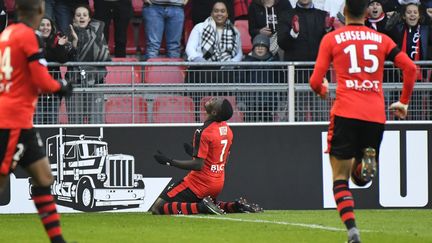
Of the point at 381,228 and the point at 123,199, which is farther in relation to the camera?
the point at 123,199

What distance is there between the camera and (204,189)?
15.7m

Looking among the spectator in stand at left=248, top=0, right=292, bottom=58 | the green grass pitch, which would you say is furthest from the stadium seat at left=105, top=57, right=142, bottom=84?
the spectator in stand at left=248, top=0, right=292, bottom=58

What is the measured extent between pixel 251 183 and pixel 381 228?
16.0ft

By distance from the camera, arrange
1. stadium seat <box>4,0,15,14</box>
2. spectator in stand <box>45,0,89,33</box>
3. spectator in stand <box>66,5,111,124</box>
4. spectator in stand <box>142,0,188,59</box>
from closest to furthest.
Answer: spectator in stand <box>66,5,111,124</box>, spectator in stand <box>45,0,89,33</box>, spectator in stand <box>142,0,188,59</box>, stadium seat <box>4,0,15,14</box>

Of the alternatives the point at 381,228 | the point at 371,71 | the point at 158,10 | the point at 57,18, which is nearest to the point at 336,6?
the point at 158,10

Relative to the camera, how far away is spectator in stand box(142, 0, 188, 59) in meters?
18.9

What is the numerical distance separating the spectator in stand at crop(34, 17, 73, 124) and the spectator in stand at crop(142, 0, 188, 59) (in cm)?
169

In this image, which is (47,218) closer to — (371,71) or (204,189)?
(371,71)

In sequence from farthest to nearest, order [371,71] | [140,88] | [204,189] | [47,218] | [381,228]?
[140,88]
[204,189]
[381,228]
[371,71]
[47,218]

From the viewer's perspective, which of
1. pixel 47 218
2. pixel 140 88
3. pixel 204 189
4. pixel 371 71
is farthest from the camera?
pixel 140 88

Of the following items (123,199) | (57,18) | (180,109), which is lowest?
(123,199)

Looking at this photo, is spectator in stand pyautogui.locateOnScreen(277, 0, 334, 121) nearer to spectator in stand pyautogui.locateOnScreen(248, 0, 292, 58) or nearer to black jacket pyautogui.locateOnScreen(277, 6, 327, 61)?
black jacket pyautogui.locateOnScreen(277, 6, 327, 61)

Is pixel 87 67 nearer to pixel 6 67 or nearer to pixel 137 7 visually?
pixel 137 7

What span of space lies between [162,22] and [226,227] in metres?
6.68
